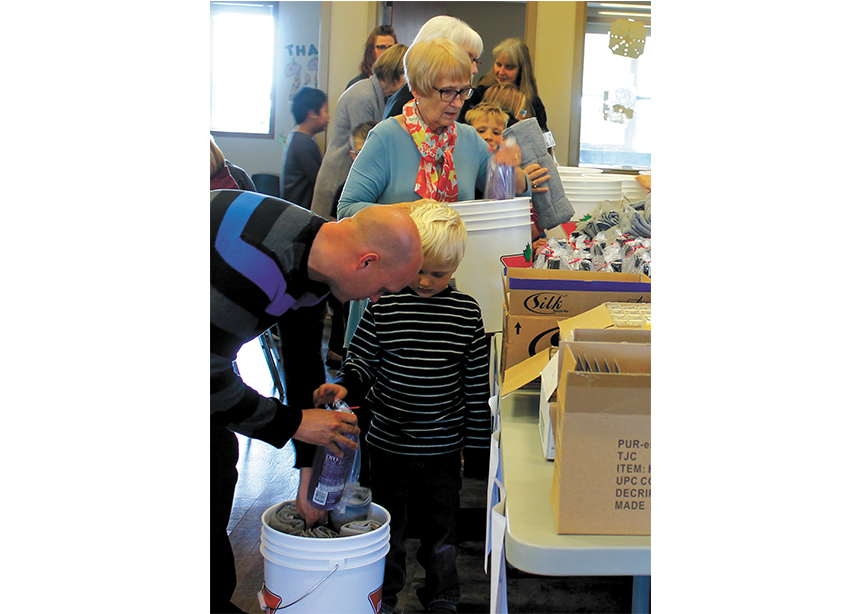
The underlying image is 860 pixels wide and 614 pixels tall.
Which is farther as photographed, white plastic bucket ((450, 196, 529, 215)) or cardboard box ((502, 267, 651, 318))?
white plastic bucket ((450, 196, 529, 215))

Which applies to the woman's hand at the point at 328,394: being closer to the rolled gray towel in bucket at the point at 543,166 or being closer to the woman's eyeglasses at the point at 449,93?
the woman's eyeglasses at the point at 449,93

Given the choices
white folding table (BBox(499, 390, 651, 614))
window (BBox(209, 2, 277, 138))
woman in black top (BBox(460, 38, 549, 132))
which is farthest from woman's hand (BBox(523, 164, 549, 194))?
window (BBox(209, 2, 277, 138))

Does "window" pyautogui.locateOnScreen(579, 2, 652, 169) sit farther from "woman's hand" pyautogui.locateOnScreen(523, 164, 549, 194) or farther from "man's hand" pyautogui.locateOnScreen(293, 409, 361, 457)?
"man's hand" pyautogui.locateOnScreen(293, 409, 361, 457)

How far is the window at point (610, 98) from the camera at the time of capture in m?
6.11

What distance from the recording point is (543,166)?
2223 mm

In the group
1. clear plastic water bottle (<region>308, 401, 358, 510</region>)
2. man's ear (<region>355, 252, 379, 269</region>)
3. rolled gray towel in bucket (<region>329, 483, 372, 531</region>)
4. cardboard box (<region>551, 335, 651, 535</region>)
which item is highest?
man's ear (<region>355, 252, 379, 269</region>)

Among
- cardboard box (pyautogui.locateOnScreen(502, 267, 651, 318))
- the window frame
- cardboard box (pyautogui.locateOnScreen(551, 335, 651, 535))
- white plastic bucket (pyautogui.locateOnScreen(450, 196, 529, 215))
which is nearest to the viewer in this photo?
cardboard box (pyautogui.locateOnScreen(551, 335, 651, 535))

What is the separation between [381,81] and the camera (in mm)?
3109

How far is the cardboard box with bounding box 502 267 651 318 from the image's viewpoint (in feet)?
4.26

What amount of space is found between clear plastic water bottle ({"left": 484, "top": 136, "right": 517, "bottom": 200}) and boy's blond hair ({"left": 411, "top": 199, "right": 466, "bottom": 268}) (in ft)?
1.00

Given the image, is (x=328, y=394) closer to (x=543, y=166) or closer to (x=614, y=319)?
(x=614, y=319)
